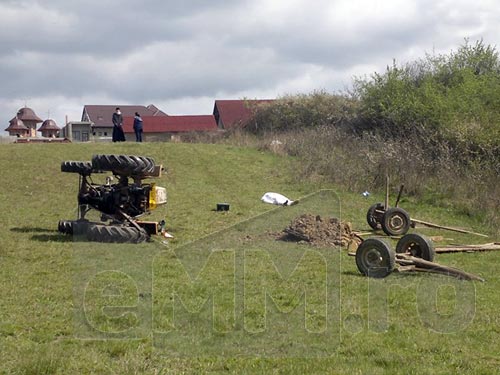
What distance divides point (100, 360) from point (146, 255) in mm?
5092

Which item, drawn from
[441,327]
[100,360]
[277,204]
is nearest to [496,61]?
[277,204]

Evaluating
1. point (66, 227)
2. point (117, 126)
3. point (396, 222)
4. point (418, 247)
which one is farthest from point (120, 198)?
point (117, 126)

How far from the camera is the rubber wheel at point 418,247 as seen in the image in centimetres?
1023

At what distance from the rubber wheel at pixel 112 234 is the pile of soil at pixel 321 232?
10.8 feet

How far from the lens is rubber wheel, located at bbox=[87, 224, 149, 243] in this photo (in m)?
11.0

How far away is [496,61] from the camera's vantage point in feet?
102

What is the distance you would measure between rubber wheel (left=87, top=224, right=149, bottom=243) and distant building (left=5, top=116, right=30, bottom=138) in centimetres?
6708

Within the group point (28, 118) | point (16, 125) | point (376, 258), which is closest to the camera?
point (376, 258)

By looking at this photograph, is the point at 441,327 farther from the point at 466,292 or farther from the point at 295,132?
the point at 295,132

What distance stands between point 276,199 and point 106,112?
2642 inches

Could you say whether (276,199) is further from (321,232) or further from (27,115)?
(27,115)

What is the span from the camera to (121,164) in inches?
445

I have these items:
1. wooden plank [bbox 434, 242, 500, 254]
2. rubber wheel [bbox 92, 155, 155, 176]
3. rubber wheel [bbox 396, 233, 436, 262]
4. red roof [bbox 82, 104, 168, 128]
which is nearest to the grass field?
wooden plank [bbox 434, 242, 500, 254]

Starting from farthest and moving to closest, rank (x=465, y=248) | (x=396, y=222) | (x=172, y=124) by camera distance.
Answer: (x=172, y=124)
(x=396, y=222)
(x=465, y=248)
